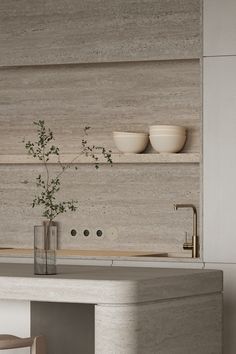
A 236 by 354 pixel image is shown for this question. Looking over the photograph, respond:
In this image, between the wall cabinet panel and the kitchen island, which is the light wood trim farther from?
the kitchen island

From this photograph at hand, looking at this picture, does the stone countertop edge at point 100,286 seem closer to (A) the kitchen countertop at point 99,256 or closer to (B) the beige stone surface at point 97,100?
(A) the kitchen countertop at point 99,256

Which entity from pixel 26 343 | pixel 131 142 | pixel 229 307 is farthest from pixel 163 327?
pixel 131 142

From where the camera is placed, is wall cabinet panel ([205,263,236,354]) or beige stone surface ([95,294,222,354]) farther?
wall cabinet panel ([205,263,236,354])

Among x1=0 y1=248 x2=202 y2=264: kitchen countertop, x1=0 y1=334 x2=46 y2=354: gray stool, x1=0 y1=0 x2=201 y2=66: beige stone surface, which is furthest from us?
x1=0 y1=0 x2=201 y2=66: beige stone surface

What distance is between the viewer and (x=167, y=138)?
212 inches

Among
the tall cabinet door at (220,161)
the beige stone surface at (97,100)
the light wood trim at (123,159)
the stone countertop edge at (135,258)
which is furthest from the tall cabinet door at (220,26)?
the stone countertop edge at (135,258)

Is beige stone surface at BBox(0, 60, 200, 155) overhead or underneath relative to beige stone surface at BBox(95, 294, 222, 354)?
overhead

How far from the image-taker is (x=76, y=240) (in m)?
5.80

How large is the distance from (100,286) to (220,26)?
211cm

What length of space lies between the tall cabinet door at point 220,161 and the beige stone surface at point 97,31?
224 mm

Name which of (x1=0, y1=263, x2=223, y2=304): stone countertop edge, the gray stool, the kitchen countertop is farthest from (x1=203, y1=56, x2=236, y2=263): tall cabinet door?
the gray stool

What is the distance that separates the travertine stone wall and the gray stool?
1880 mm

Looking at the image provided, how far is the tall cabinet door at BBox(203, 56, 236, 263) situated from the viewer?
507 centimetres

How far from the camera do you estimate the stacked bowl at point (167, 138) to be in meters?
5.38
